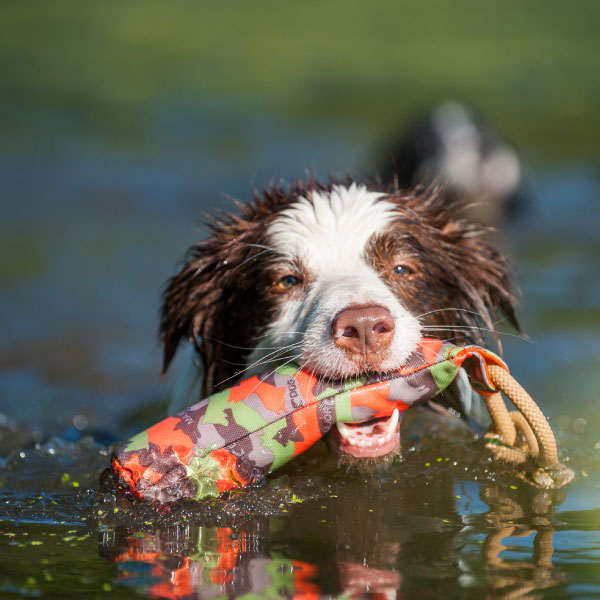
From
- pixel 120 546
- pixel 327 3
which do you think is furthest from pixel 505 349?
pixel 327 3

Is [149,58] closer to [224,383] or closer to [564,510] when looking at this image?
[224,383]

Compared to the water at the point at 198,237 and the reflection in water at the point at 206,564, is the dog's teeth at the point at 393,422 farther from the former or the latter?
the reflection in water at the point at 206,564

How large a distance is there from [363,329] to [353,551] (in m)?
0.81

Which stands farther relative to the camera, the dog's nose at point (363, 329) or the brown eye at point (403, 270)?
the brown eye at point (403, 270)

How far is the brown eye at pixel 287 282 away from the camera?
175 inches

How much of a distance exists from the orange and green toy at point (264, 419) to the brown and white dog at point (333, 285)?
0.27ft

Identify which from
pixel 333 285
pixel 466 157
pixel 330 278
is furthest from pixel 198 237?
pixel 333 285

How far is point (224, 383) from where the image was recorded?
4.71 meters

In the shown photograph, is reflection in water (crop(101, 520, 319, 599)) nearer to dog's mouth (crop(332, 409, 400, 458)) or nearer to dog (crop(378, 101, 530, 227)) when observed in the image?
dog's mouth (crop(332, 409, 400, 458))

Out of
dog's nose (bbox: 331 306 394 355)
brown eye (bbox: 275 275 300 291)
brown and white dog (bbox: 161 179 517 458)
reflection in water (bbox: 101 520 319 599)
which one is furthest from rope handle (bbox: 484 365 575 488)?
reflection in water (bbox: 101 520 319 599)

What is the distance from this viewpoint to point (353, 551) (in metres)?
3.25

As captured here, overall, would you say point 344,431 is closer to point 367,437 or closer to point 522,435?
point 367,437

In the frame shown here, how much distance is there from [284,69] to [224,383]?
47.0ft

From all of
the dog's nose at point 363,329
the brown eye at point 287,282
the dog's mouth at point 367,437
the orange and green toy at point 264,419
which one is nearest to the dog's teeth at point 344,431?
the dog's mouth at point 367,437
